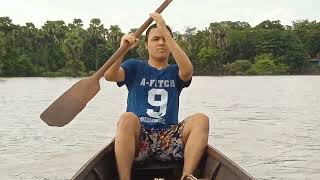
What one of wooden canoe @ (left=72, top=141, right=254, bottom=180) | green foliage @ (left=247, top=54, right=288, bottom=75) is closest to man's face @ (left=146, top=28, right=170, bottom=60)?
wooden canoe @ (left=72, top=141, right=254, bottom=180)

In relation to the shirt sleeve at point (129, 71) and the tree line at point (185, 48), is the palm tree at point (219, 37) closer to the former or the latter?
the tree line at point (185, 48)

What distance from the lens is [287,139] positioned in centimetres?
1476

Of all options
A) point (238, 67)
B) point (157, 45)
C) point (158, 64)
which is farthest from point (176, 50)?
point (238, 67)

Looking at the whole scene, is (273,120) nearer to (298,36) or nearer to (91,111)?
(91,111)

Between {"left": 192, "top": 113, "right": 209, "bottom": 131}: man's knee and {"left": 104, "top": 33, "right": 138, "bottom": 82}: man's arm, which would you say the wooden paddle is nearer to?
{"left": 104, "top": 33, "right": 138, "bottom": 82}: man's arm

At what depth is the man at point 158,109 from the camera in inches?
182

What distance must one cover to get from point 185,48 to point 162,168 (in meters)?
71.3

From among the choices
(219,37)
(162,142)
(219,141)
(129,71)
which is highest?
(219,37)

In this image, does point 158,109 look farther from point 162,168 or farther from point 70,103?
point 70,103

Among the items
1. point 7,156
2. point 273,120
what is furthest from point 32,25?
point 7,156

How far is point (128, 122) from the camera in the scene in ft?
14.8

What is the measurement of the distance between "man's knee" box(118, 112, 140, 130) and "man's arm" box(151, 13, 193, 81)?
1.81 ft

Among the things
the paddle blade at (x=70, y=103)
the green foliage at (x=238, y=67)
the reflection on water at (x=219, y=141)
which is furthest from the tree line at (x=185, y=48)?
the paddle blade at (x=70, y=103)

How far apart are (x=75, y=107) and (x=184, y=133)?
1.03m
